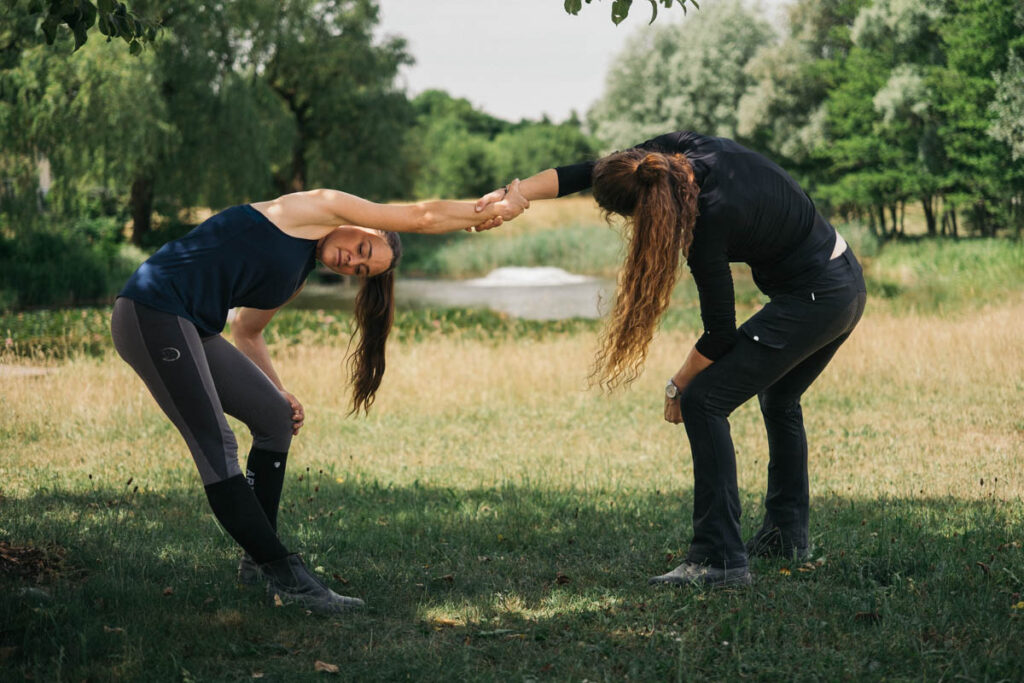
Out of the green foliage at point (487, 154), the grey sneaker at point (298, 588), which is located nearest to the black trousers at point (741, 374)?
the grey sneaker at point (298, 588)

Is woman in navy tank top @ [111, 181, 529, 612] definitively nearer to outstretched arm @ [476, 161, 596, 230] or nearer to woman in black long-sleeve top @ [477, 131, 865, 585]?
outstretched arm @ [476, 161, 596, 230]

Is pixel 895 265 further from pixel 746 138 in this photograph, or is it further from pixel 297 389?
pixel 297 389

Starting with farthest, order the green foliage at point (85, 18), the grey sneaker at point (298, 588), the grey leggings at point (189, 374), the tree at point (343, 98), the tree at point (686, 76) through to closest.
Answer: the tree at point (686, 76), the tree at point (343, 98), the green foliage at point (85, 18), the grey sneaker at point (298, 588), the grey leggings at point (189, 374)

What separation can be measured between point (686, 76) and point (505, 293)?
20839mm

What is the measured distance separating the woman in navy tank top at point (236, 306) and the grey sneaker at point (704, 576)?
4.56 feet

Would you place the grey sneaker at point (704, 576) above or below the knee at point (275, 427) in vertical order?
below

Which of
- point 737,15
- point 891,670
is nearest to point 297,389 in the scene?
point 891,670

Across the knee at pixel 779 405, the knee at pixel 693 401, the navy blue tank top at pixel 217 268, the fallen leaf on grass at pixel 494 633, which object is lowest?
the fallen leaf on grass at pixel 494 633

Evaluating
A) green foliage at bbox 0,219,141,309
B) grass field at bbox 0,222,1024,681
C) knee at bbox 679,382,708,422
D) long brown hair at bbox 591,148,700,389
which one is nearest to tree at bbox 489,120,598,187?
green foliage at bbox 0,219,141,309

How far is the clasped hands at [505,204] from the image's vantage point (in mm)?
4508

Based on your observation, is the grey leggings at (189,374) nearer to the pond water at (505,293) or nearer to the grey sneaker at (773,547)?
the grey sneaker at (773,547)

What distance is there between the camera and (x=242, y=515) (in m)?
3.82

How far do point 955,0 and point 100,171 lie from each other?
23.7 meters

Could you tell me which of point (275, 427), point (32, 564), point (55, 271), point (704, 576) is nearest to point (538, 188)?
point (275, 427)
